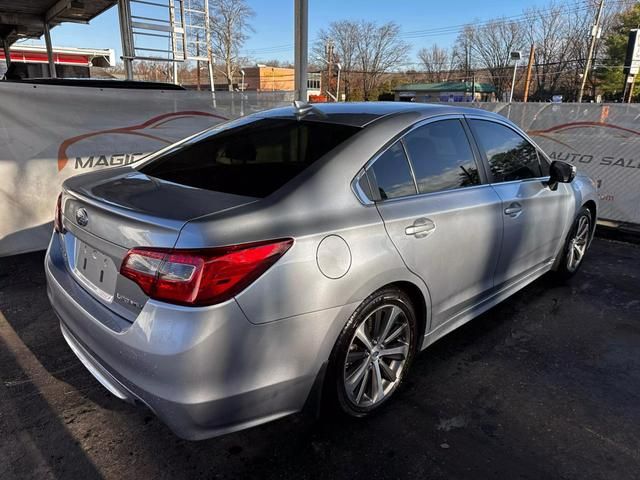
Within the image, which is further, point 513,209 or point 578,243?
point 578,243

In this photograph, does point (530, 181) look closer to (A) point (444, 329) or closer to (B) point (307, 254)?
(A) point (444, 329)

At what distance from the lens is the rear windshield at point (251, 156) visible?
221 cm

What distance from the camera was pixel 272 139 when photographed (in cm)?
266

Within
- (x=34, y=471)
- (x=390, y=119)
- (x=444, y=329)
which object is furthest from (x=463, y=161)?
(x=34, y=471)

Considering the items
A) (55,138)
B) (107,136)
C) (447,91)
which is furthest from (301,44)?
(447,91)

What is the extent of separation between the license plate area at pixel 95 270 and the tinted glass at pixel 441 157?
1624 millimetres

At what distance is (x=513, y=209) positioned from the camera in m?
3.18

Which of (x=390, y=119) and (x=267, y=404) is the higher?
(x=390, y=119)

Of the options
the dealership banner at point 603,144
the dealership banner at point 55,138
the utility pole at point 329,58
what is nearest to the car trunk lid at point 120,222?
the dealership banner at point 55,138

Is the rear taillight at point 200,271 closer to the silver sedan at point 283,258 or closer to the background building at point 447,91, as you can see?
the silver sedan at point 283,258

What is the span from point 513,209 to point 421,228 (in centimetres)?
107

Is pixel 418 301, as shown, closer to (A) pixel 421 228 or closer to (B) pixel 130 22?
(A) pixel 421 228

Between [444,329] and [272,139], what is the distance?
1548 millimetres

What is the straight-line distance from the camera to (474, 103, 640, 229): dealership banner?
6547 millimetres
